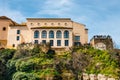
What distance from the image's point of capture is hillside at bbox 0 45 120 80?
73.4m

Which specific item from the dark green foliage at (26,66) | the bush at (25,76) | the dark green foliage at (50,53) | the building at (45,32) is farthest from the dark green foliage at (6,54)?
the bush at (25,76)

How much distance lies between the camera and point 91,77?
73.5 m

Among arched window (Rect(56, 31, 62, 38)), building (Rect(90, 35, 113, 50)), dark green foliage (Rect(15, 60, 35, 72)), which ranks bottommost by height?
dark green foliage (Rect(15, 60, 35, 72))

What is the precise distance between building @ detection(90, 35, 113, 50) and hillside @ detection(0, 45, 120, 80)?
3.26 meters

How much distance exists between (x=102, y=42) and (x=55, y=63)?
15.6m

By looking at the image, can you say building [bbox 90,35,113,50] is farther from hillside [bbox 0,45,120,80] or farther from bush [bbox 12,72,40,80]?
bush [bbox 12,72,40,80]

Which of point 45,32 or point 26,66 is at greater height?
point 45,32

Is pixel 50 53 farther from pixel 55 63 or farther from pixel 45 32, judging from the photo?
pixel 45 32

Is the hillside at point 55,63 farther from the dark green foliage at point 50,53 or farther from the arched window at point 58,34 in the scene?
the arched window at point 58,34

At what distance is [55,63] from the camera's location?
7594 centimetres

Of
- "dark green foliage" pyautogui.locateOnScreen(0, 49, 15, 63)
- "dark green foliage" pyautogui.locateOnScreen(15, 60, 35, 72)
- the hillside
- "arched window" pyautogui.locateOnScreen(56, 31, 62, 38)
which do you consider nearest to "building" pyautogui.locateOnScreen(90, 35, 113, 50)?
the hillside

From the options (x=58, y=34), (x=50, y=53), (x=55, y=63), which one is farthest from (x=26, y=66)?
(x=58, y=34)

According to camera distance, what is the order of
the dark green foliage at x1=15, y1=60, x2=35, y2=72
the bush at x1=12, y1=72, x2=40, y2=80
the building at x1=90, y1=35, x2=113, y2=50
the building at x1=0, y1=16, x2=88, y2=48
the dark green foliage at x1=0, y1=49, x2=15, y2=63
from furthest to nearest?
the building at x1=0, y1=16, x2=88, y2=48, the building at x1=90, y1=35, x2=113, y2=50, the dark green foliage at x1=0, y1=49, x2=15, y2=63, the dark green foliage at x1=15, y1=60, x2=35, y2=72, the bush at x1=12, y1=72, x2=40, y2=80

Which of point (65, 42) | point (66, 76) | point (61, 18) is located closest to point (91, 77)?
point (66, 76)
